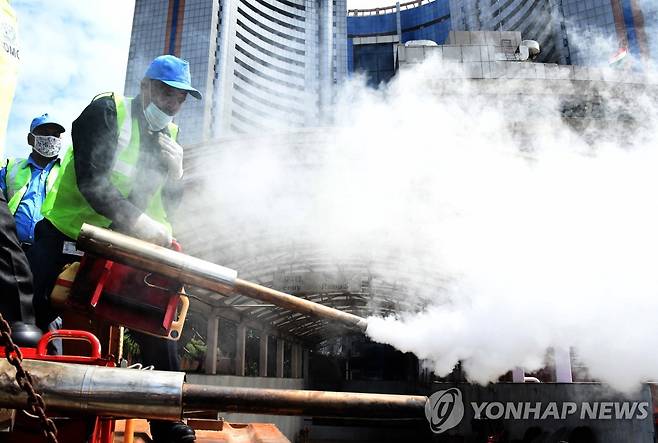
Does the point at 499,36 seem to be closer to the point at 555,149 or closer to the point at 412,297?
the point at 412,297

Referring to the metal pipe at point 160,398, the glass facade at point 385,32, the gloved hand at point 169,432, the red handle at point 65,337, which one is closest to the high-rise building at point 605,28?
the glass facade at point 385,32

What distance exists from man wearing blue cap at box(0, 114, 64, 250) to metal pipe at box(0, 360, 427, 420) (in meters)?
2.60

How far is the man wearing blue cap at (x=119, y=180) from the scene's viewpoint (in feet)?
8.93

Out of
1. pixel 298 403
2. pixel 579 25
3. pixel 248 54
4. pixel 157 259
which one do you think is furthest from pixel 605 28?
pixel 298 403

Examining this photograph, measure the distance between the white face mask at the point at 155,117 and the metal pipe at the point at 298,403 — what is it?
1.93 m

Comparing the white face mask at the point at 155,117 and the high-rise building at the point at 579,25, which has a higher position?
the high-rise building at the point at 579,25

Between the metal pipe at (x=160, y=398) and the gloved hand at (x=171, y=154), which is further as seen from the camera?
the gloved hand at (x=171, y=154)

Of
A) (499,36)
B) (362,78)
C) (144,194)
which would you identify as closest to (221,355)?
(144,194)

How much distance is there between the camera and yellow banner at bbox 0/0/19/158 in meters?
2.15

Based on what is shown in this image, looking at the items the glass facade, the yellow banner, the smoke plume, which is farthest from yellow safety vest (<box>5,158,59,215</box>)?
the glass facade

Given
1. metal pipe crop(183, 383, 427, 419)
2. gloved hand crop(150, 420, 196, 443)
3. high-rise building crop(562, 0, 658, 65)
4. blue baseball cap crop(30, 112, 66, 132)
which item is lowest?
gloved hand crop(150, 420, 196, 443)

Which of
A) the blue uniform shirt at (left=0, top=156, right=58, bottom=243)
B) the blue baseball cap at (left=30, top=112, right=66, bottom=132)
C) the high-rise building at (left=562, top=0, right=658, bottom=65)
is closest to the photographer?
the blue uniform shirt at (left=0, top=156, right=58, bottom=243)

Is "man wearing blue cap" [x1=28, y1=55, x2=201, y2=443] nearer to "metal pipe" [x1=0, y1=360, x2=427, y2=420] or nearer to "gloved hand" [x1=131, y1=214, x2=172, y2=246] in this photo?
"gloved hand" [x1=131, y1=214, x2=172, y2=246]

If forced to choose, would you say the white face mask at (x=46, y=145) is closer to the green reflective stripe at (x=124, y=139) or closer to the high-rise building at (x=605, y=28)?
the green reflective stripe at (x=124, y=139)
